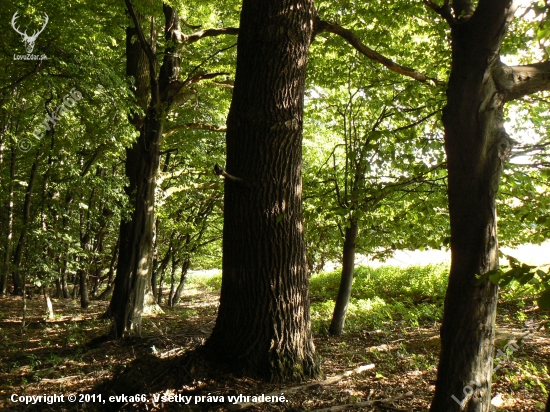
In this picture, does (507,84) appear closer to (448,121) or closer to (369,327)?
(448,121)

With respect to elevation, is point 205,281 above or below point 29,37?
below

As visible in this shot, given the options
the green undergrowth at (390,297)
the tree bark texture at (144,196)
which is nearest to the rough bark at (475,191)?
the green undergrowth at (390,297)

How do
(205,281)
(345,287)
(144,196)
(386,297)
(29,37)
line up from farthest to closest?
(205,281)
(386,297)
(144,196)
(345,287)
(29,37)

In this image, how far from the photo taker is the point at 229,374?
3850mm

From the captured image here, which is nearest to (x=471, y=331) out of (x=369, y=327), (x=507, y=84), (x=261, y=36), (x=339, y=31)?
(x=507, y=84)

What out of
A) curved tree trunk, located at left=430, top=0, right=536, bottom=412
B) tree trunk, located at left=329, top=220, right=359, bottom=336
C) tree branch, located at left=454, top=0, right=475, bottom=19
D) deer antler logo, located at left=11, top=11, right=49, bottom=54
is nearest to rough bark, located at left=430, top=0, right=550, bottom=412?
curved tree trunk, located at left=430, top=0, right=536, bottom=412

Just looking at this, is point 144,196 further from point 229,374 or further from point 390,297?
point 390,297

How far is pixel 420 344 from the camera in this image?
6344 millimetres

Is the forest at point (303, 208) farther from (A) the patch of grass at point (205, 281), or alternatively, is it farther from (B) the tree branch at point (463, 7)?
(A) the patch of grass at point (205, 281)

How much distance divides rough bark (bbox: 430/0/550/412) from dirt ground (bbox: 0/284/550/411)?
7.8 inches

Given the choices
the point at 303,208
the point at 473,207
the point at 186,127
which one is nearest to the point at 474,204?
the point at 473,207

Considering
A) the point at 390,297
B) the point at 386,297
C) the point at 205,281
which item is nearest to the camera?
the point at 390,297

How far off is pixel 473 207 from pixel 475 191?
0.40 ft

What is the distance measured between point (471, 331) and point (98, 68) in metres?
6.81
